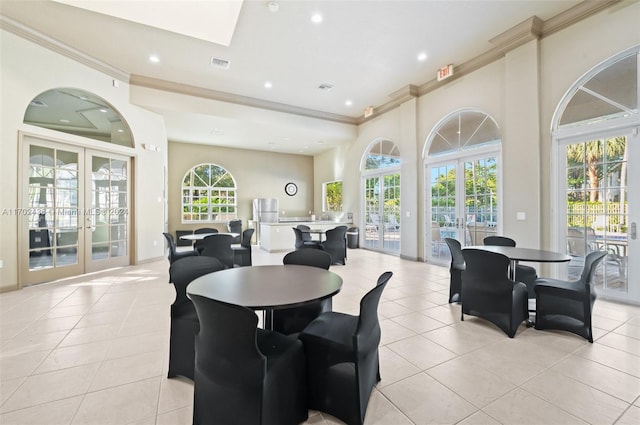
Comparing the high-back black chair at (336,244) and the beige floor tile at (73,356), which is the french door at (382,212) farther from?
the beige floor tile at (73,356)

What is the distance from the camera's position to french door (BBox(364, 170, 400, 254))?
25.5 ft

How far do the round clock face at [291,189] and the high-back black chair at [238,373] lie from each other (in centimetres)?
1000

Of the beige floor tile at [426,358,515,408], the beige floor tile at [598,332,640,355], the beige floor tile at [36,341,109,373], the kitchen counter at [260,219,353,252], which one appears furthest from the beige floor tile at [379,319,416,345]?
the kitchen counter at [260,219,353,252]

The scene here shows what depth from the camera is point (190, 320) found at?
2.03 meters

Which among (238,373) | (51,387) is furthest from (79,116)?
(238,373)

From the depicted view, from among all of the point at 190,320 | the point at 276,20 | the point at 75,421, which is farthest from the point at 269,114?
the point at 75,421

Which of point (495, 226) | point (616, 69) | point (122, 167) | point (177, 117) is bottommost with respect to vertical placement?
point (495, 226)

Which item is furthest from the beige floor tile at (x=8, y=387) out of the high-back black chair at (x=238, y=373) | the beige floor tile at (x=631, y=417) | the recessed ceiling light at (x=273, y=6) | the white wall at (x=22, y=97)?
the recessed ceiling light at (x=273, y=6)

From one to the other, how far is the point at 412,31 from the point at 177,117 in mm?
5368

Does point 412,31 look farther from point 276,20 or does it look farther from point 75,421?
point 75,421

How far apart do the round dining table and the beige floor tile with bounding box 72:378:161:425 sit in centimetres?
81

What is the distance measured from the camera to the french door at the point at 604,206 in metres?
3.72

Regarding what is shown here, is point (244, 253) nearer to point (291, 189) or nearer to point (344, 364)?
point (344, 364)

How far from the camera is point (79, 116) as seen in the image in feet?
17.4
